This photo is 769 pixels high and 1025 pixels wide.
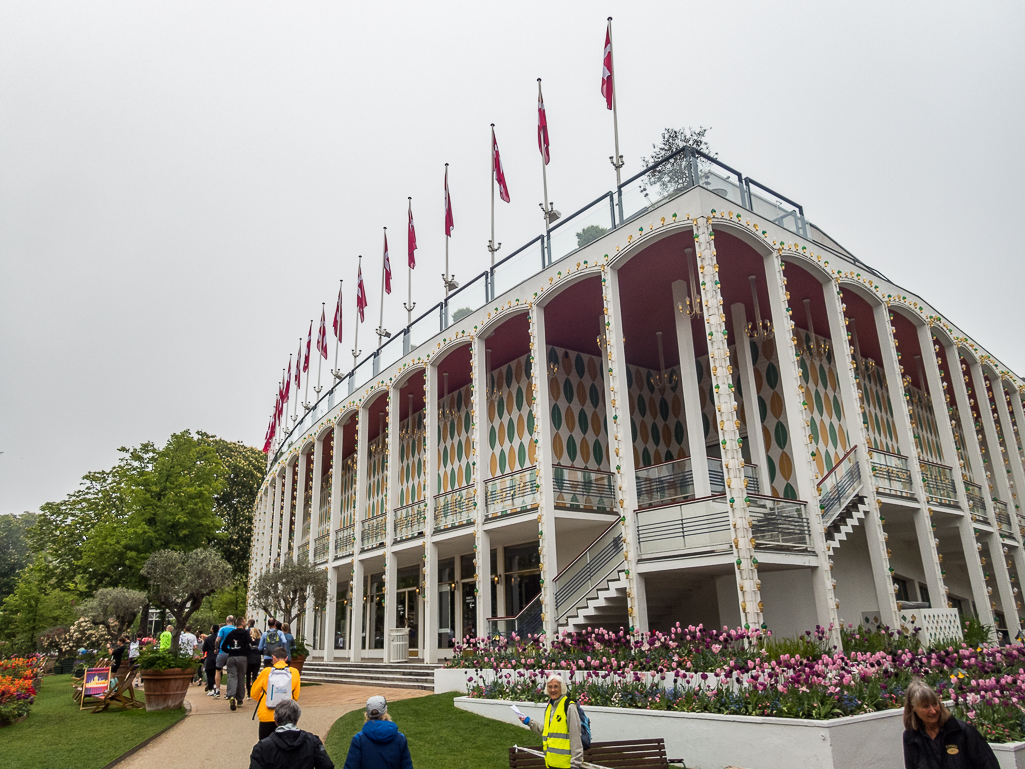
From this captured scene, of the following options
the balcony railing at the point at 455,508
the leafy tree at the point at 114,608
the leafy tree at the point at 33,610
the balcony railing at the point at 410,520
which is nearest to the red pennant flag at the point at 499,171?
the balcony railing at the point at 455,508

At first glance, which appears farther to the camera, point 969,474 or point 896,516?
point 969,474

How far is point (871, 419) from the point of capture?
21.1 m

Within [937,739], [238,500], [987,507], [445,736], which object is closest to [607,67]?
[445,736]

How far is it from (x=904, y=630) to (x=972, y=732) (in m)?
10.5

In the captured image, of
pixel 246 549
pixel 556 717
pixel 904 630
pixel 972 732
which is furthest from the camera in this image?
pixel 246 549

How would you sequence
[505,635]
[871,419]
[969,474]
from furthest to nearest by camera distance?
[969,474], [871,419], [505,635]

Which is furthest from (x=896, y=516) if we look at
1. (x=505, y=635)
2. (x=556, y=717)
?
(x=556, y=717)

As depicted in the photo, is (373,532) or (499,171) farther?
(373,532)

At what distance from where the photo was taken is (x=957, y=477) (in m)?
18.2

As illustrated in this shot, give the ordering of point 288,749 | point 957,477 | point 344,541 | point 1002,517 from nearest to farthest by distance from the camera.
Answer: point 288,749 → point 957,477 → point 1002,517 → point 344,541

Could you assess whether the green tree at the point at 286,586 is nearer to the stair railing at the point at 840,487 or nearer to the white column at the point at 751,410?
the white column at the point at 751,410

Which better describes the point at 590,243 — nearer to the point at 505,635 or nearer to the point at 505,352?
the point at 505,352

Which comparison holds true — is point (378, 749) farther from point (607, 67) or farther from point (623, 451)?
point (607, 67)

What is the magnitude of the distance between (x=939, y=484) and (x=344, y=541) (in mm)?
18948
